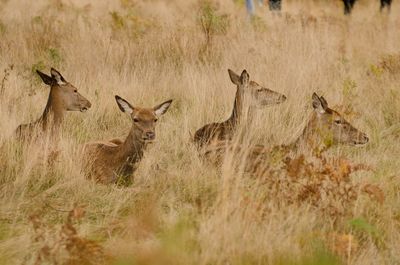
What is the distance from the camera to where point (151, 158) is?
8070 millimetres

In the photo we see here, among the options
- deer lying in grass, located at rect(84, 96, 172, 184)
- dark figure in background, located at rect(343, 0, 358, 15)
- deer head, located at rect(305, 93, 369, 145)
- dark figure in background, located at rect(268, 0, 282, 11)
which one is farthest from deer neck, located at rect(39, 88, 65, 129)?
dark figure in background, located at rect(343, 0, 358, 15)

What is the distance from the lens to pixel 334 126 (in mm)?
8617

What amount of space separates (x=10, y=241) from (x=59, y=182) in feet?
4.73

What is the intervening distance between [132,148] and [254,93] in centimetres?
204

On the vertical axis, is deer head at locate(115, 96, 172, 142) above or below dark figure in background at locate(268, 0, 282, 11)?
below

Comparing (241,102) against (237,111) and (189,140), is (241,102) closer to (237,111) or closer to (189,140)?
(237,111)

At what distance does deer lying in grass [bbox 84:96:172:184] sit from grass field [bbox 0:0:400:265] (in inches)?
5.6

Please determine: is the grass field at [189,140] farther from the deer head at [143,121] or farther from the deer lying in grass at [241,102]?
the deer head at [143,121]

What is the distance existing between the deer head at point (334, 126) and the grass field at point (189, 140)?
0.19 meters

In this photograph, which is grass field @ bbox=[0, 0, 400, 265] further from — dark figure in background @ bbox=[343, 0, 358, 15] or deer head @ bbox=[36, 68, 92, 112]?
dark figure in background @ bbox=[343, 0, 358, 15]

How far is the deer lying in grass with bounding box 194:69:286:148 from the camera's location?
8820mm

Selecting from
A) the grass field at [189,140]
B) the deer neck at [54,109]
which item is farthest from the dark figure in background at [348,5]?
the deer neck at [54,109]

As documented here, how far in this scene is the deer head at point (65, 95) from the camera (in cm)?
941

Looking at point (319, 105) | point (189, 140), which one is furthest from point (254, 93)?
point (189, 140)
